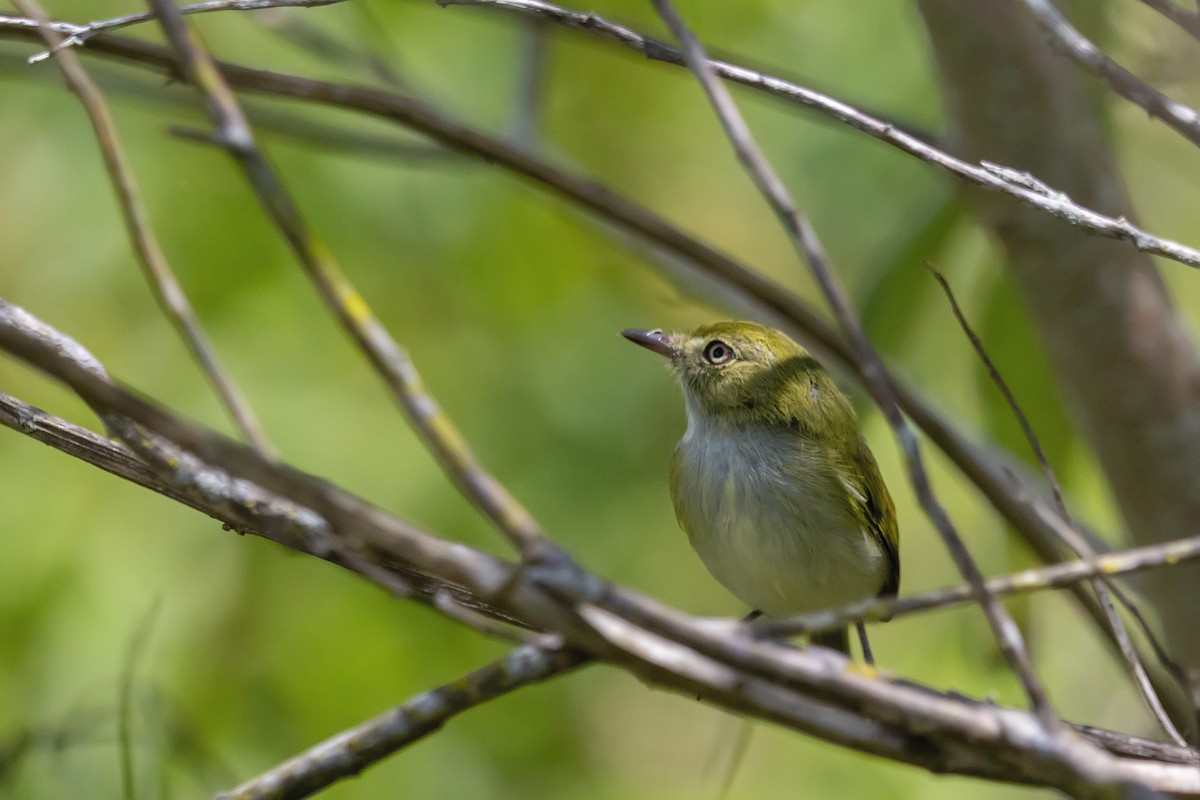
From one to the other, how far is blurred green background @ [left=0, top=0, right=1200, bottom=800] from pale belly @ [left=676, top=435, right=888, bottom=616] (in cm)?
48

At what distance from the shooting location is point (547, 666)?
157cm

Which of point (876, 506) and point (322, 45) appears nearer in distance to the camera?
point (876, 506)

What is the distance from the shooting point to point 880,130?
219 centimetres

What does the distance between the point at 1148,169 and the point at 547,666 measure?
19.8 feet

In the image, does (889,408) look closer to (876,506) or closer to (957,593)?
(957,593)

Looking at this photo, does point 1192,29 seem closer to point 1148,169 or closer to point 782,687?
point 782,687

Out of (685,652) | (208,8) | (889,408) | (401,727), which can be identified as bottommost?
(401,727)

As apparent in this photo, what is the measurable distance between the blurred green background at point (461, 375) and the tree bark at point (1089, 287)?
1.26ft

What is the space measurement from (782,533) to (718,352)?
0.88m

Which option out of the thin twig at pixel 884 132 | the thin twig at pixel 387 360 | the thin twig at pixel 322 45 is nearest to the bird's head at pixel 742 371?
the thin twig at pixel 322 45

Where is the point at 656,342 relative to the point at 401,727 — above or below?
above

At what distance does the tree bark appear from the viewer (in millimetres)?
3359

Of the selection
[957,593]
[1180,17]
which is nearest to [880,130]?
[1180,17]

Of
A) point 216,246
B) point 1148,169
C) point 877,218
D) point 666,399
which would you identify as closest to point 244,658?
point 216,246
